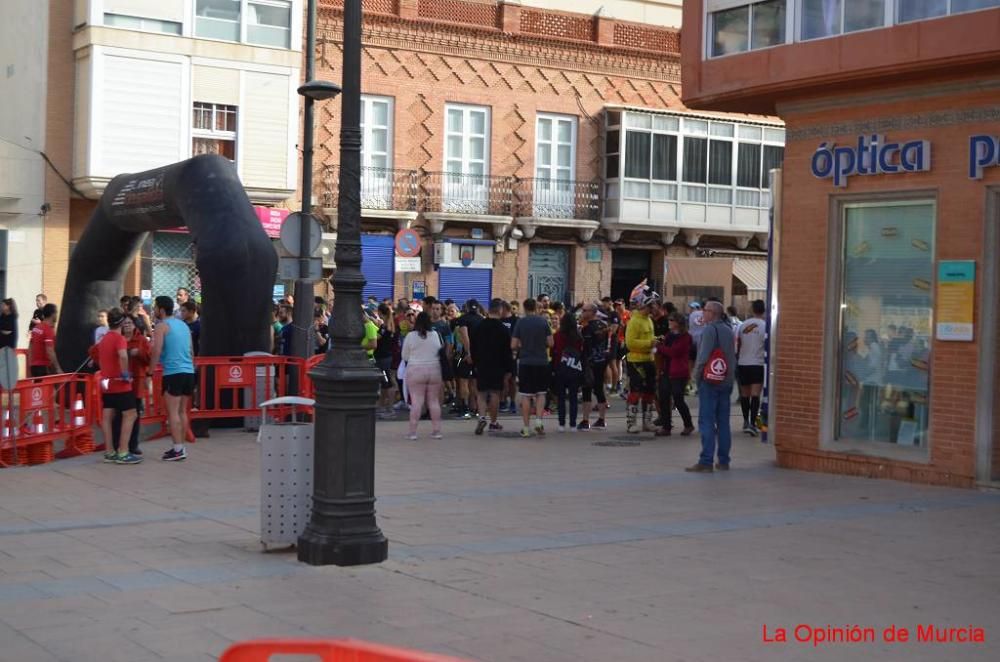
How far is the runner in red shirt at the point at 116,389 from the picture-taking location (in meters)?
13.9

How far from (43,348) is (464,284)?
768 inches

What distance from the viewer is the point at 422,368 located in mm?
16766

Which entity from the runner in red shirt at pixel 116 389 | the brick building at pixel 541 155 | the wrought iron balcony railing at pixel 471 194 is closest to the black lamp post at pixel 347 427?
the runner in red shirt at pixel 116 389

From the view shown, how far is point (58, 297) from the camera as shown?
105ft

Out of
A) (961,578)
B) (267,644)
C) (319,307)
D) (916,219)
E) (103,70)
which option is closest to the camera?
(267,644)

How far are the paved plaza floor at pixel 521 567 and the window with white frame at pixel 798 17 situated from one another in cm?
457

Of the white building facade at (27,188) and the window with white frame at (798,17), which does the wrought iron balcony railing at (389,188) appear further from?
the window with white frame at (798,17)

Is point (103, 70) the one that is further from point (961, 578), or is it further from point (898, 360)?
point (961, 578)

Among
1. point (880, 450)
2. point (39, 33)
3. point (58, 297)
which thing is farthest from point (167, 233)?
point (880, 450)

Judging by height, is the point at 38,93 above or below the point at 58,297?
above

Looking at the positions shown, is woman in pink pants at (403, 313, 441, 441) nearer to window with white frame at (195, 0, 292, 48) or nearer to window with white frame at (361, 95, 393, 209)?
window with white frame at (195, 0, 292, 48)

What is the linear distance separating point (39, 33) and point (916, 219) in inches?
986

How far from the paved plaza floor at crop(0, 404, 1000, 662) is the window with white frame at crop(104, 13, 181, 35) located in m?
20.4
